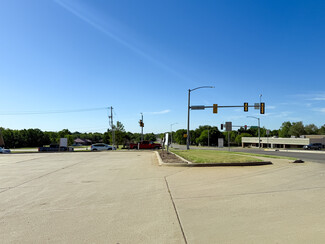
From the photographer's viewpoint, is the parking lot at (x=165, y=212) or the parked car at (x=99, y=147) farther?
the parked car at (x=99, y=147)

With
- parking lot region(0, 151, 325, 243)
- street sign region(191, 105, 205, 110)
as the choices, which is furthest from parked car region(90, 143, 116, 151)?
parking lot region(0, 151, 325, 243)

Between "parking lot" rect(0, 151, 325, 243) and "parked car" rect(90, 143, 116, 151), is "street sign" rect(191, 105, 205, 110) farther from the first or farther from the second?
"parking lot" rect(0, 151, 325, 243)

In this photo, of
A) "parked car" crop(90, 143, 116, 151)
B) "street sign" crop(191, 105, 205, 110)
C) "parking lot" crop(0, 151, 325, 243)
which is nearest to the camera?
"parking lot" crop(0, 151, 325, 243)

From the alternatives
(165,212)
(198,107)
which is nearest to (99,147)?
(198,107)

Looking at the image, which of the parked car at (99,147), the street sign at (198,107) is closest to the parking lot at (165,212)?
the street sign at (198,107)

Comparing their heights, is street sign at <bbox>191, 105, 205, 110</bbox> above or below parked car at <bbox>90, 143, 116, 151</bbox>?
above

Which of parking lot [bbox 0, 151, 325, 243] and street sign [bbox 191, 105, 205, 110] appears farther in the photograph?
street sign [bbox 191, 105, 205, 110]

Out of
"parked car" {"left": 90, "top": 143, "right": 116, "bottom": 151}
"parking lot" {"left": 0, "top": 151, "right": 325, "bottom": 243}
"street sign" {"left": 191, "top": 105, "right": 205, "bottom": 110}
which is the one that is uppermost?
"street sign" {"left": 191, "top": 105, "right": 205, "bottom": 110}

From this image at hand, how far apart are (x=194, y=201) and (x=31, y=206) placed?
13.2ft

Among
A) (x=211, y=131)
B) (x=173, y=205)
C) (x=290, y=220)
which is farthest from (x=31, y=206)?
(x=211, y=131)

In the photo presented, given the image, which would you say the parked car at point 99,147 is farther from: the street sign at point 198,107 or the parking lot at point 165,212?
the parking lot at point 165,212

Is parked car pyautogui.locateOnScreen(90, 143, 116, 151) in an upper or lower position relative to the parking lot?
lower

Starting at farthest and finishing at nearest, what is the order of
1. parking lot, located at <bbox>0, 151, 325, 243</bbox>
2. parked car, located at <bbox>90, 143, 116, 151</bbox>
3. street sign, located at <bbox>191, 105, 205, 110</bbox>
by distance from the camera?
parked car, located at <bbox>90, 143, 116, 151</bbox> < street sign, located at <bbox>191, 105, 205, 110</bbox> < parking lot, located at <bbox>0, 151, 325, 243</bbox>

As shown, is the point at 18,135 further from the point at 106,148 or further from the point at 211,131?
the point at 211,131
